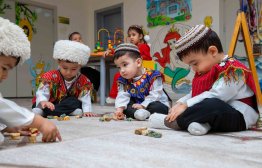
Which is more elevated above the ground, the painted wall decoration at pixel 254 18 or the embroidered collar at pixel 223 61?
the painted wall decoration at pixel 254 18

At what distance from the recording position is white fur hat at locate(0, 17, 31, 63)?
38.0 inches

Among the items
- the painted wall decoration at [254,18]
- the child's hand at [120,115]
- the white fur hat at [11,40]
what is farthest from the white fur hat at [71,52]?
the painted wall decoration at [254,18]

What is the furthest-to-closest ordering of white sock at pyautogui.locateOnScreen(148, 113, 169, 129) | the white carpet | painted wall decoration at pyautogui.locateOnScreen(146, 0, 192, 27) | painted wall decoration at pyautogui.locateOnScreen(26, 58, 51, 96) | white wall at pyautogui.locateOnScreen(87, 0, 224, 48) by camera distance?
painted wall decoration at pyautogui.locateOnScreen(26, 58, 51, 96) → painted wall decoration at pyautogui.locateOnScreen(146, 0, 192, 27) → white wall at pyautogui.locateOnScreen(87, 0, 224, 48) → white sock at pyautogui.locateOnScreen(148, 113, 169, 129) → the white carpet

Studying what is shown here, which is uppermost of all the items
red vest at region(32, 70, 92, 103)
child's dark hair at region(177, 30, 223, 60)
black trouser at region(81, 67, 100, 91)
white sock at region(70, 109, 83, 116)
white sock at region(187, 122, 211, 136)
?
child's dark hair at region(177, 30, 223, 60)

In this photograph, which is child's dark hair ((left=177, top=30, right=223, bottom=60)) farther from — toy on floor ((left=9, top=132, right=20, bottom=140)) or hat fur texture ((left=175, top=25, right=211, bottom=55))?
toy on floor ((left=9, top=132, right=20, bottom=140))

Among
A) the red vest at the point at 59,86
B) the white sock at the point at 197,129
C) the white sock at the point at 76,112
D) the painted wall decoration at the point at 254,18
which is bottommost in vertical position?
the white sock at the point at 76,112

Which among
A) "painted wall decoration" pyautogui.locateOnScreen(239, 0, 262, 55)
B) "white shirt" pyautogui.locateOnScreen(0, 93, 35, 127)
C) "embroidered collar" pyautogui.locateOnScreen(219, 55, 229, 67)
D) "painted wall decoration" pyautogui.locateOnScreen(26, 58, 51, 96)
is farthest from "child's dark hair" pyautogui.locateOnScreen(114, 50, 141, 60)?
"painted wall decoration" pyautogui.locateOnScreen(26, 58, 51, 96)

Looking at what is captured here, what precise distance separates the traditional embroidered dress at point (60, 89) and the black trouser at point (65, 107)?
1.7 inches

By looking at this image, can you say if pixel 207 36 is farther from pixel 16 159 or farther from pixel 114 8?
pixel 114 8

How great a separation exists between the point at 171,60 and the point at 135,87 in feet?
8.57

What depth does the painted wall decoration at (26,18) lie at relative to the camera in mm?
4938

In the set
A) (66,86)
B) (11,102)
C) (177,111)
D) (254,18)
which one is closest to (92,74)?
(66,86)

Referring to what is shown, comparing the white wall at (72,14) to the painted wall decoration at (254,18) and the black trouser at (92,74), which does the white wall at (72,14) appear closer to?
the black trouser at (92,74)

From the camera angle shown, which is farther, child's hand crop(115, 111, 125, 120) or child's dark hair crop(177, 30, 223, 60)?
child's hand crop(115, 111, 125, 120)
